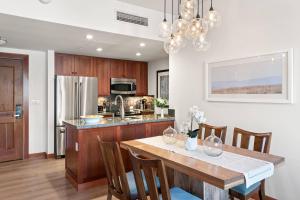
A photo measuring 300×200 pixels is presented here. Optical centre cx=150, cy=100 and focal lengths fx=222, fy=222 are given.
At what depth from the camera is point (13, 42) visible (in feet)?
13.6

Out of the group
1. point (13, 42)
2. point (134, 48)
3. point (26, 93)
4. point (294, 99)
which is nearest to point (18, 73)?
point (26, 93)

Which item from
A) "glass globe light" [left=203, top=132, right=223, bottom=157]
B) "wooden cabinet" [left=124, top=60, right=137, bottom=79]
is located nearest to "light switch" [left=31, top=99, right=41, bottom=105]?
"wooden cabinet" [left=124, top=60, right=137, bottom=79]

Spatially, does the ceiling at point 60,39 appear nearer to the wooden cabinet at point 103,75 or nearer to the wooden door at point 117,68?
the wooden cabinet at point 103,75

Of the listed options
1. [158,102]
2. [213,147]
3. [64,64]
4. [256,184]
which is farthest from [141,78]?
[256,184]

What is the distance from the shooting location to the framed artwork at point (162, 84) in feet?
19.4

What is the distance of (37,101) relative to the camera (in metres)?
4.95

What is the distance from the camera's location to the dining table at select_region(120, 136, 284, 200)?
1.63 meters

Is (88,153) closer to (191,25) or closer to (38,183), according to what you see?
(38,183)

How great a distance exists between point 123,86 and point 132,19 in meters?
2.78

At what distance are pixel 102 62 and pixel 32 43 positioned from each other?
1850 mm

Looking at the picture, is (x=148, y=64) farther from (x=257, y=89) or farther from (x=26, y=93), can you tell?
(x=257, y=89)

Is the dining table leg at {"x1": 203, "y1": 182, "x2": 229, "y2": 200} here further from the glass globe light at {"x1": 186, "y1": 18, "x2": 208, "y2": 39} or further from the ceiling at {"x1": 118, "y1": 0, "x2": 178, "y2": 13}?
the ceiling at {"x1": 118, "y1": 0, "x2": 178, "y2": 13}

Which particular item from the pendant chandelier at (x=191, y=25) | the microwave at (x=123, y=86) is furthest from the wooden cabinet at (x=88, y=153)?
the microwave at (x=123, y=86)

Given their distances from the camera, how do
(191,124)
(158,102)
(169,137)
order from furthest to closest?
(158,102) < (169,137) < (191,124)
